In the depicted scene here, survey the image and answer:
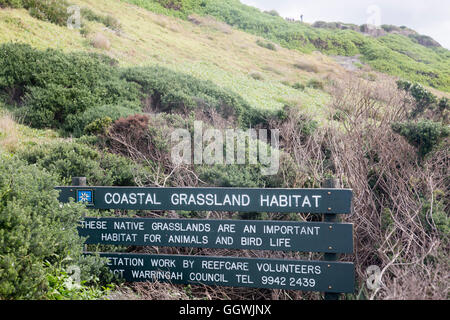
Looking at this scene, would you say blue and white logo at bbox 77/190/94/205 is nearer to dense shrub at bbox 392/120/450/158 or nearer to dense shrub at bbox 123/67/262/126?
dense shrub at bbox 392/120/450/158

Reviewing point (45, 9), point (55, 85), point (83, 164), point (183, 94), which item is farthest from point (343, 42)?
point (83, 164)

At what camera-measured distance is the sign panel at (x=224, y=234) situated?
12.4 ft

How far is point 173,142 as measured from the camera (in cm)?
864

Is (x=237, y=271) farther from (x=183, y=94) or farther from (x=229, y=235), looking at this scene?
(x=183, y=94)

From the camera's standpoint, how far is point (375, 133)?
644cm

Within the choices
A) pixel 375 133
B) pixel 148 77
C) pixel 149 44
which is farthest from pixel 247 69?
pixel 375 133

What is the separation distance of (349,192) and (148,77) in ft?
37.7

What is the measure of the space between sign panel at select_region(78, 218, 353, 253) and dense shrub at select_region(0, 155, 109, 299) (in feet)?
0.89

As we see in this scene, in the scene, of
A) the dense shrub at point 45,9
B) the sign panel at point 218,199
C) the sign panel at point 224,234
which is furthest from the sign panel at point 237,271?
the dense shrub at point 45,9

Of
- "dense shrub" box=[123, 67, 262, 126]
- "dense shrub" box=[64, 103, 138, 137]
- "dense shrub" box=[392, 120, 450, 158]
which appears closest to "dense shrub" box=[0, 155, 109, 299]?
"dense shrub" box=[392, 120, 450, 158]

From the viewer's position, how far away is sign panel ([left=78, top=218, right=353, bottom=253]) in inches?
149

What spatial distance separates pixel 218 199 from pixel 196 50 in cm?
2185

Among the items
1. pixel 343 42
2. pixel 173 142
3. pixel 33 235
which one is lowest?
pixel 33 235

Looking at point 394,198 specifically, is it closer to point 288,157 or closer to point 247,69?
point 288,157
